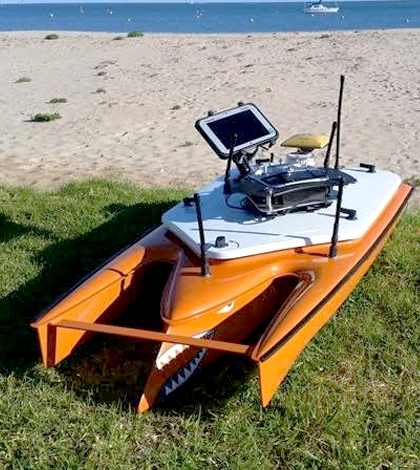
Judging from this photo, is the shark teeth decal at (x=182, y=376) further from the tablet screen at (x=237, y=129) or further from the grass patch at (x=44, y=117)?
the grass patch at (x=44, y=117)

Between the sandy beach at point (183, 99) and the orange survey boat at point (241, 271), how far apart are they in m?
3.62

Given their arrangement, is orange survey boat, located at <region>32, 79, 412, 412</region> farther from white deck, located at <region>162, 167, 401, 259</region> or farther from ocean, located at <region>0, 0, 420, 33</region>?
ocean, located at <region>0, 0, 420, 33</region>

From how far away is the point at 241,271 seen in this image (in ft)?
13.4

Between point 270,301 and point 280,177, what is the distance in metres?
0.87

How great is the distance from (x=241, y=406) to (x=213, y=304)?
61 centimetres

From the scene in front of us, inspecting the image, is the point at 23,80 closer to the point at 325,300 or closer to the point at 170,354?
the point at 170,354

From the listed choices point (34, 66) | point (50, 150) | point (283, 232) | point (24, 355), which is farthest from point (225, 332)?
point (34, 66)

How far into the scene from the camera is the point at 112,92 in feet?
51.5

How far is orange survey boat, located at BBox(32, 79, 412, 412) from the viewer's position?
3734 mm

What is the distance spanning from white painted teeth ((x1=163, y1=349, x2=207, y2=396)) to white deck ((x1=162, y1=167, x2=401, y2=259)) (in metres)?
0.66

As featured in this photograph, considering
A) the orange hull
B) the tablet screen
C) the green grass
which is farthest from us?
the tablet screen

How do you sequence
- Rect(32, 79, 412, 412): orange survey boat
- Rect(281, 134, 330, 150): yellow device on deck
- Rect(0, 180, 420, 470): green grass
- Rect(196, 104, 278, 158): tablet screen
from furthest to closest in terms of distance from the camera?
Rect(281, 134, 330, 150): yellow device on deck → Rect(196, 104, 278, 158): tablet screen → Rect(32, 79, 412, 412): orange survey boat → Rect(0, 180, 420, 470): green grass

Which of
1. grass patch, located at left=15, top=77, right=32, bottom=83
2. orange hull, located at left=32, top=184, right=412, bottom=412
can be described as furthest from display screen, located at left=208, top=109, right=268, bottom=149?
grass patch, located at left=15, top=77, right=32, bottom=83

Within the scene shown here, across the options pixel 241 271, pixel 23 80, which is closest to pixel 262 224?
pixel 241 271
